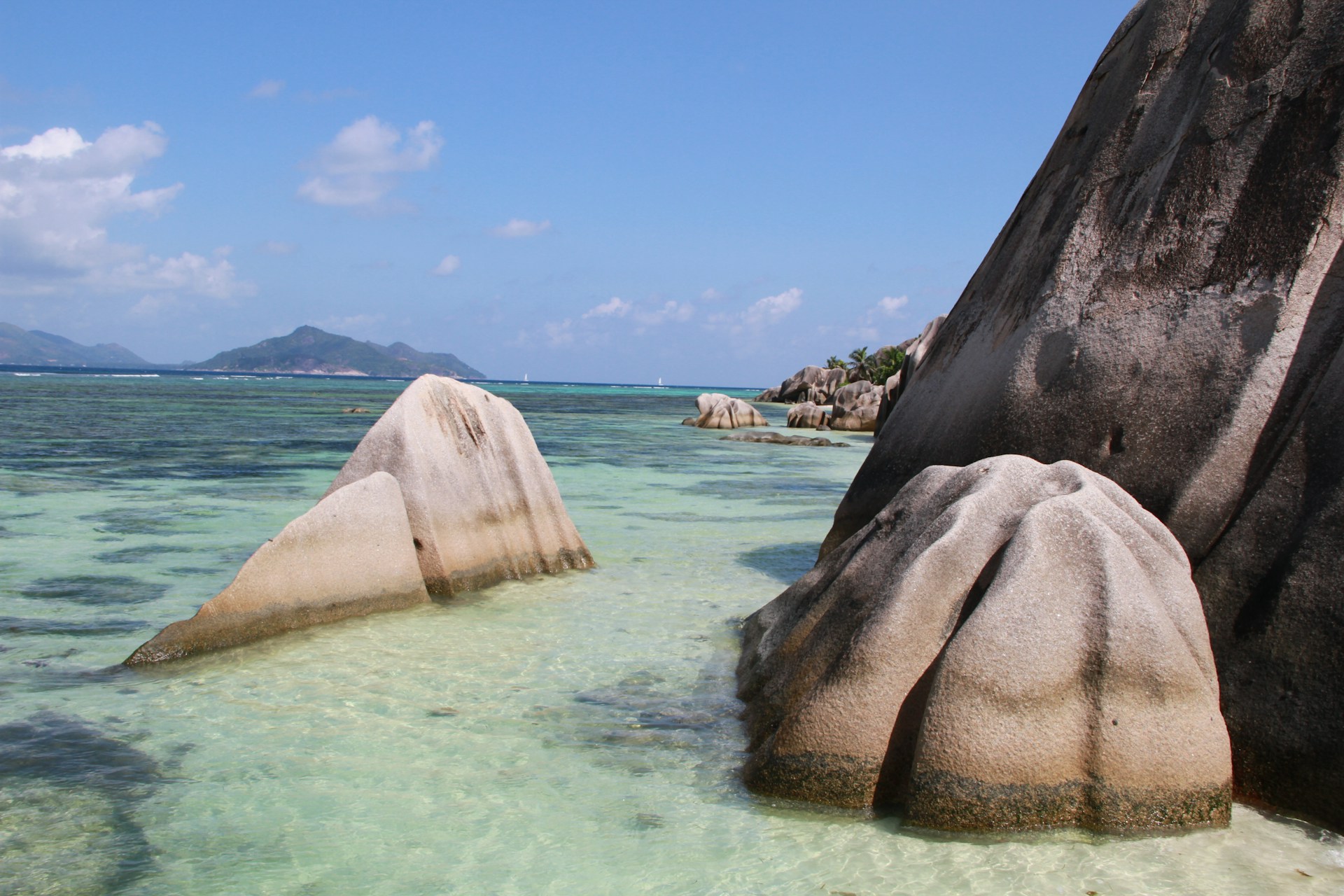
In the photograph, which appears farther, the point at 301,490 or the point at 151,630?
the point at 301,490

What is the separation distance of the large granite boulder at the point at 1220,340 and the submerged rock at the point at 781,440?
21.1 meters

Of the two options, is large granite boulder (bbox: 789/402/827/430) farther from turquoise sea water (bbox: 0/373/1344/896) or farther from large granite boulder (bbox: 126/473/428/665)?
large granite boulder (bbox: 126/473/428/665)

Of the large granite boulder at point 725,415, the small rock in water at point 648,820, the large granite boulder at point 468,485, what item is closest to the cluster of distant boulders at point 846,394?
the large granite boulder at point 725,415

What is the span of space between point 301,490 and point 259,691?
33.9 ft

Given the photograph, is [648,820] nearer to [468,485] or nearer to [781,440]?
[468,485]

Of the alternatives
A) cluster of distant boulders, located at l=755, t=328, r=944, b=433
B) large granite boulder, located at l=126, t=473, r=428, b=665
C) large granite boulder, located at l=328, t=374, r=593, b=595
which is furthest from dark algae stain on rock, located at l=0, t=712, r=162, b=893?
cluster of distant boulders, located at l=755, t=328, r=944, b=433

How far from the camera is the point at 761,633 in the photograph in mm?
6422

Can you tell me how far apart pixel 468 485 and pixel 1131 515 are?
5.40 metres

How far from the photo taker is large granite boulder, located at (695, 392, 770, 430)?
37656 millimetres

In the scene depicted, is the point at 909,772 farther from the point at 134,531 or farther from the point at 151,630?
the point at 134,531

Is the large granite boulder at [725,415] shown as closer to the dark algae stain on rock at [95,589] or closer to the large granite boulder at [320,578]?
the dark algae stain on rock at [95,589]

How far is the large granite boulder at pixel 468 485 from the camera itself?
8164 millimetres

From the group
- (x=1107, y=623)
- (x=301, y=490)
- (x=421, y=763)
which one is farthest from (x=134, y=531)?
(x=1107, y=623)

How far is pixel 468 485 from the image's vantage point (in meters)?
8.59
